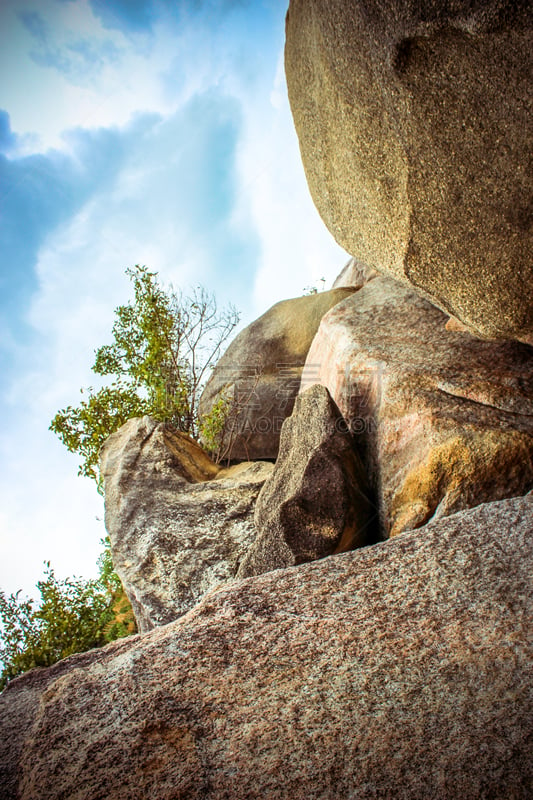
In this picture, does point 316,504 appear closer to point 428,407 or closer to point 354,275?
point 428,407

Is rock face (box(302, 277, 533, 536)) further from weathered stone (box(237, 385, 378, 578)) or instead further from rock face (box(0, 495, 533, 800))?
rock face (box(0, 495, 533, 800))

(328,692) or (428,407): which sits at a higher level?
(428,407)

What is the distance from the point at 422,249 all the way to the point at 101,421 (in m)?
7.17

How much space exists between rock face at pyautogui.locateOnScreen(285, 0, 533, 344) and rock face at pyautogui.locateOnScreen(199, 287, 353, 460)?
5643 mm

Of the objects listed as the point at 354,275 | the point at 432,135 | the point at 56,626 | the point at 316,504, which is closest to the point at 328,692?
the point at 316,504

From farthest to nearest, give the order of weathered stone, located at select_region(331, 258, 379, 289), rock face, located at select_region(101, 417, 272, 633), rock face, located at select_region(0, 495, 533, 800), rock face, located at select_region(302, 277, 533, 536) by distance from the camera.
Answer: weathered stone, located at select_region(331, 258, 379, 289), rock face, located at select_region(101, 417, 272, 633), rock face, located at select_region(302, 277, 533, 536), rock face, located at select_region(0, 495, 533, 800)

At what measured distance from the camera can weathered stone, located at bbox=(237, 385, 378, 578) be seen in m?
4.96

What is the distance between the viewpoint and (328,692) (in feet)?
8.97

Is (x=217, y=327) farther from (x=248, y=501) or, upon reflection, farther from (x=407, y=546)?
(x=407, y=546)

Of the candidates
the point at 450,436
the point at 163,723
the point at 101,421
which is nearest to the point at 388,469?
the point at 450,436

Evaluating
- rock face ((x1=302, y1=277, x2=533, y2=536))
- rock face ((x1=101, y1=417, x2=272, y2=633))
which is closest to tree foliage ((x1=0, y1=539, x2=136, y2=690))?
rock face ((x1=101, y1=417, x2=272, y2=633))

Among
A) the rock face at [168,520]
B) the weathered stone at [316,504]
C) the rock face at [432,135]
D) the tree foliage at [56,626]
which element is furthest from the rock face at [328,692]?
the tree foliage at [56,626]

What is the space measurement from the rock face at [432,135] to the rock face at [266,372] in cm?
564

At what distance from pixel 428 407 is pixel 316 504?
4.72 ft
